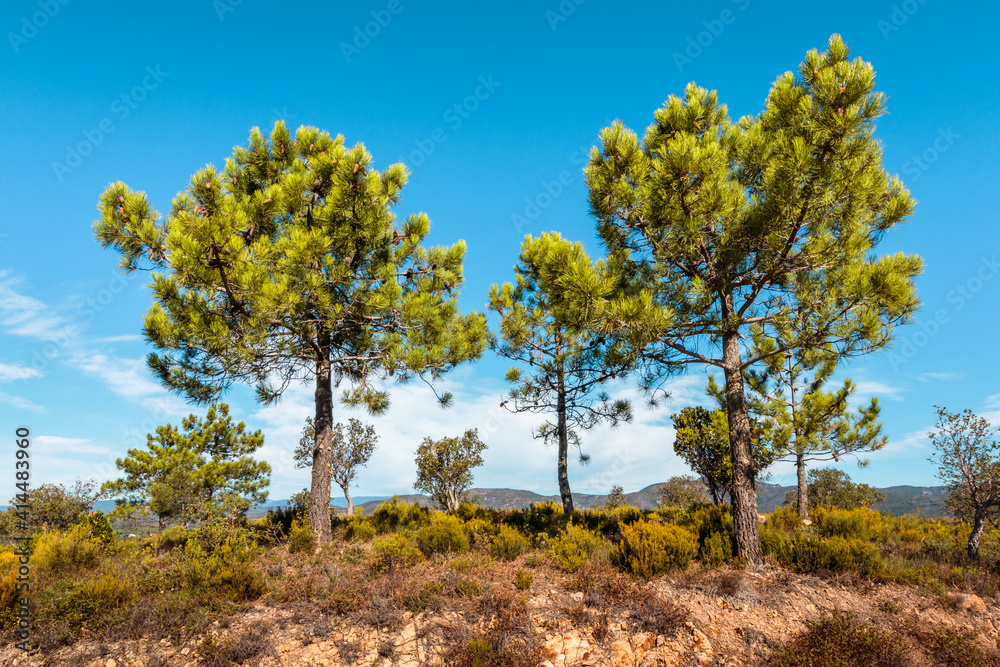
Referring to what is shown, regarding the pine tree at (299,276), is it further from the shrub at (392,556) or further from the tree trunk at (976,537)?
the tree trunk at (976,537)

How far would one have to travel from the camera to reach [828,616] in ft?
19.8

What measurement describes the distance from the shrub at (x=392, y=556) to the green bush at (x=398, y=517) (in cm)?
327

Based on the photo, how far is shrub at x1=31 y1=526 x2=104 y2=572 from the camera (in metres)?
7.35

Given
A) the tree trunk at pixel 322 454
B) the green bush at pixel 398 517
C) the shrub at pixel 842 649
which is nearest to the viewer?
the shrub at pixel 842 649

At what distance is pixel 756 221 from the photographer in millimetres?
7703

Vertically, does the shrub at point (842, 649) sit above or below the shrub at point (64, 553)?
below

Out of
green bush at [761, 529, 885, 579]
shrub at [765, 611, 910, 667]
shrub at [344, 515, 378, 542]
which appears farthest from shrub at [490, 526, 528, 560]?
shrub at [765, 611, 910, 667]

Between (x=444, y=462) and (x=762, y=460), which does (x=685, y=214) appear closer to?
(x=762, y=460)

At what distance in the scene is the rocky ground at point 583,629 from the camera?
16.6 feet

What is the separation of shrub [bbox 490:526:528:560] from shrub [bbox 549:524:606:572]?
582mm

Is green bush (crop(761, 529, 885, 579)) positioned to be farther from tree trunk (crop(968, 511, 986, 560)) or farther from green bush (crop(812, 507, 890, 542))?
tree trunk (crop(968, 511, 986, 560))

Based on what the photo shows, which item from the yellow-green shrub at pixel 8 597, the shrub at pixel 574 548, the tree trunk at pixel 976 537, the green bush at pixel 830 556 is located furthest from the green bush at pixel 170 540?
the tree trunk at pixel 976 537

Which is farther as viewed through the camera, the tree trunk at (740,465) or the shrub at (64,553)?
the tree trunk at (740,465)

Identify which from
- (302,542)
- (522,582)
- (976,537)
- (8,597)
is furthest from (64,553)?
(976,537)
